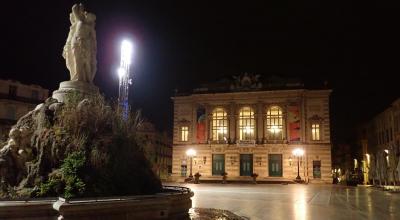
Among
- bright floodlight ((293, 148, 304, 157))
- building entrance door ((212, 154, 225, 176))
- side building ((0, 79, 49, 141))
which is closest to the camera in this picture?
bright floodlight ((293, 148, 304, 157))

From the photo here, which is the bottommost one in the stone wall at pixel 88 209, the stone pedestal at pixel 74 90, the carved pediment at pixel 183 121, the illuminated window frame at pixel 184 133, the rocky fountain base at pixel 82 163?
the stone wall at pixel 88 209

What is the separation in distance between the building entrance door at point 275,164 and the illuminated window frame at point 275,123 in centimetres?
257

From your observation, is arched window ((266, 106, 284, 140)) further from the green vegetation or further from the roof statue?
the green vegetation

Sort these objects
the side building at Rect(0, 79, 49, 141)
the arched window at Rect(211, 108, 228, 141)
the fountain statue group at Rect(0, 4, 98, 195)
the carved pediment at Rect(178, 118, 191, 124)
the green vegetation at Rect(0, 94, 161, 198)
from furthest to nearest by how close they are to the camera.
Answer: the carved pediment at Rect(178, 118, 191, 124) < the arched window at Rect(211, 108, 228, 141) < the side building at Rect(0, 79, 49, 141) < the fountain statue group at Rect(0, 4, 98, 195) < the green vegetation at Rect(0, 94, 161, 198)

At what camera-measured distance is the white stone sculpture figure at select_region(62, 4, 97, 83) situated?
50.2ft

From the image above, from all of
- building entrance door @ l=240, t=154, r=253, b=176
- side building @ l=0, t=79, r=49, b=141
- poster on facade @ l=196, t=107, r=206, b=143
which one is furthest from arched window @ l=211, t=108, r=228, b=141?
side building @ l=0, t=79, r=49, b=141

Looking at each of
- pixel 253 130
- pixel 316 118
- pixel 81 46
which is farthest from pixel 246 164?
pixel 81 46

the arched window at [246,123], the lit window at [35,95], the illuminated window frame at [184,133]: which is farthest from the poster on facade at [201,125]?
the lit window at [35,95]

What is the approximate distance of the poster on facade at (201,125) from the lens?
5397cm

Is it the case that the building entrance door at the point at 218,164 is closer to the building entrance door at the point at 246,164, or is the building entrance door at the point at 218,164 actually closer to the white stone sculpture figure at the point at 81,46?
the building entrance door at the point at 246,164

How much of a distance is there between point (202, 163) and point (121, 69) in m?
29.3

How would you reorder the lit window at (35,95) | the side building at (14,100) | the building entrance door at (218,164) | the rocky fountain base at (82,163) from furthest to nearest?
the lit window at (35,95), the building entrance door at (218,164), the side building at (14,100), the rocky fountain base at (82,163)

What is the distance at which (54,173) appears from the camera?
1159cm

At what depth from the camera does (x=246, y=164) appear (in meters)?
52.0
